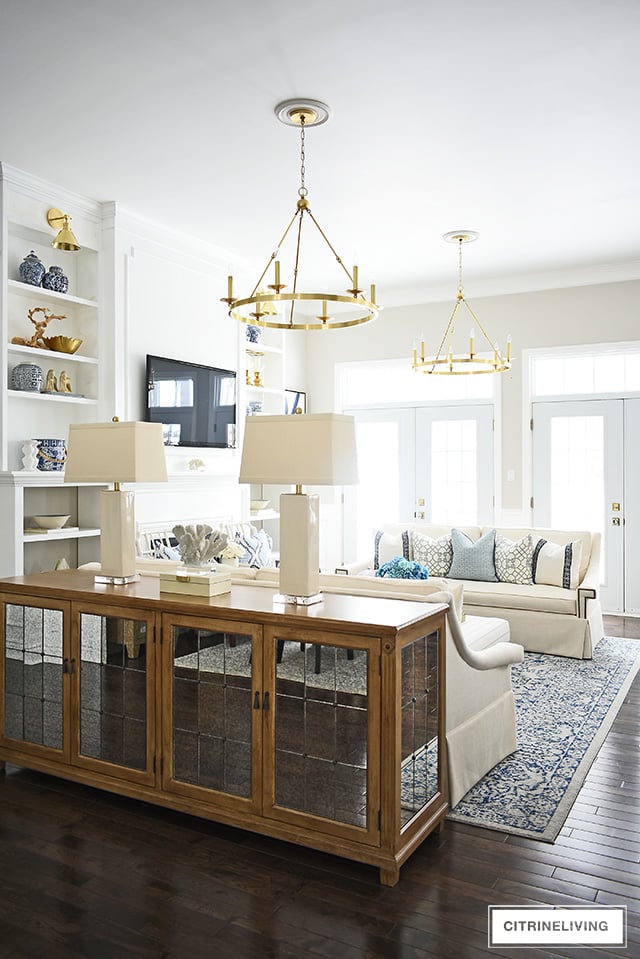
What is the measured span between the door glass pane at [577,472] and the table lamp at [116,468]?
16.5ft

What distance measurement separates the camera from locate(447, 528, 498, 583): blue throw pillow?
6203 mm

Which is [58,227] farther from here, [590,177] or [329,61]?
[590,177]

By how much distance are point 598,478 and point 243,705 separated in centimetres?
543

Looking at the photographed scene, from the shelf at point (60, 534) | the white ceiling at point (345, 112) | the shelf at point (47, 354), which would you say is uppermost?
the white ceiling at point (345, 112)

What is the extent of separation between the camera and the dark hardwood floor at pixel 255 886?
2133 mm

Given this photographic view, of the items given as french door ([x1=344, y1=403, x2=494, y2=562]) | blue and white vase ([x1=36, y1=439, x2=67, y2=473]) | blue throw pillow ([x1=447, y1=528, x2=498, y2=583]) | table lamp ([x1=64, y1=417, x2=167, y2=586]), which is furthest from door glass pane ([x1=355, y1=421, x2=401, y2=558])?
table lamp ([x1=64, y1=417, x2=167, y2=586])

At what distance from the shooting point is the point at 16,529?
4.67 m

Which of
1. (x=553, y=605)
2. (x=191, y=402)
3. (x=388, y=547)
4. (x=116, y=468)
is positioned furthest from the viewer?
(x=388, y=547)

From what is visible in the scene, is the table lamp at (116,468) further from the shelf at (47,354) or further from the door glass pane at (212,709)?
the shelf at (47,354)

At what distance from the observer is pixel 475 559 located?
6254 millimetres

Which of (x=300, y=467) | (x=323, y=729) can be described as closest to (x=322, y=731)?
(x=323, y=729)

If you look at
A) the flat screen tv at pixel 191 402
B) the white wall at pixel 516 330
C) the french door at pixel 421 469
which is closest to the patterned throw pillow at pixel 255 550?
the flat screen tv at pixel 191 402

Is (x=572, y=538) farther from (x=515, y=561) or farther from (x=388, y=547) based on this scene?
(x=388, y=547)

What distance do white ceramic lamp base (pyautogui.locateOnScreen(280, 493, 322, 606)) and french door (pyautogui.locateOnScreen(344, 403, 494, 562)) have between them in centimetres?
499
